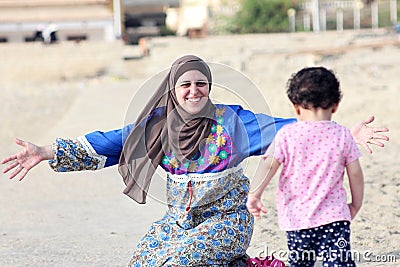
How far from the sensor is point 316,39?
3078cm

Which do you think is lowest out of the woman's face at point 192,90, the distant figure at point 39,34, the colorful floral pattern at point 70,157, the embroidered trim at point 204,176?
the embroidered trim at point 204,176

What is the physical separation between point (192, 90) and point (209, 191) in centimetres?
52

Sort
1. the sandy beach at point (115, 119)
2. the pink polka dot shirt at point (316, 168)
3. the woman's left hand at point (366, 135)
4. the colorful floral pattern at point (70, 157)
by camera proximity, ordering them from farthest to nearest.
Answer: the sandy beach at point (115, 119) < the colorful floral pattern at point (70, 157) < the woman's left hand at point (366, 135) < the pink polka dot shirt at point (316, 168)

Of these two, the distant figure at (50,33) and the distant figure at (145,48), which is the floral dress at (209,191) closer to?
the distant figure at (145,48)

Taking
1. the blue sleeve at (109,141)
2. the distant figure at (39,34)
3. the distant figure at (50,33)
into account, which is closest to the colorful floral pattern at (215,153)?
the blue sleeve at (109,141)

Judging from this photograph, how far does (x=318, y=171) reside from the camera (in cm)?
359

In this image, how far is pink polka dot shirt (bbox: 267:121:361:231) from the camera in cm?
358

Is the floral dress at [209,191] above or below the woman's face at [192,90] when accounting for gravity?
below

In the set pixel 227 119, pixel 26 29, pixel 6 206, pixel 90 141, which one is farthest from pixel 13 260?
pixel 26 29

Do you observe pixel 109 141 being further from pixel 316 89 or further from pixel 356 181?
pixel 356 181

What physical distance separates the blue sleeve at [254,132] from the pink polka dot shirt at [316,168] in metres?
0.60

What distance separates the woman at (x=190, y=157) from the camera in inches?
168

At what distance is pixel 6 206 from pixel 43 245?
1.98m

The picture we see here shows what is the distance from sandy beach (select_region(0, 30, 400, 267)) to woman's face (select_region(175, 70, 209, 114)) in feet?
1.65
